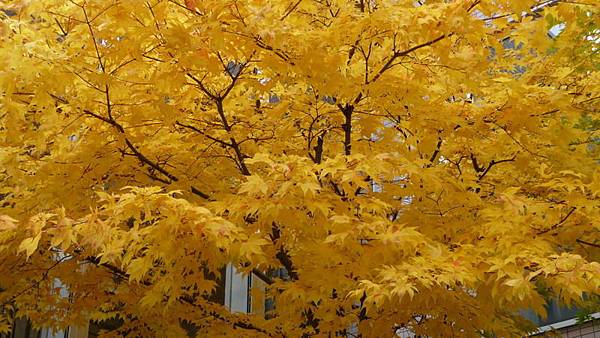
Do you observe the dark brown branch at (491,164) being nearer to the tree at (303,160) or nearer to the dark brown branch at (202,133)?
the tree at (303,160)

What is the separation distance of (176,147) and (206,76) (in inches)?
34.5

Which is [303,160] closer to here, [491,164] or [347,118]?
[347,118]

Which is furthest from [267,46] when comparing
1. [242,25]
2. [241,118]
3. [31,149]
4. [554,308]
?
[554,308]

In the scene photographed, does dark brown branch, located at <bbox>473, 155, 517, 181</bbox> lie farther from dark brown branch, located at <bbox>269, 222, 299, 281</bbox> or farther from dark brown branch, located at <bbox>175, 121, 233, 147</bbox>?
dark brown branch, located at <bbox>175, 121, 233, 147</bbox>

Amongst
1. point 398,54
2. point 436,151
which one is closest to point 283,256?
point 436,151

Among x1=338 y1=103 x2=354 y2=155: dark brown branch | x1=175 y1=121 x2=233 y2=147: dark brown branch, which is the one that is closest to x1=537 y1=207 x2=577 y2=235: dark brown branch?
x1=338 y1=103 x2=354 y2=155: dark brown branch

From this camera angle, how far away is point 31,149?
7.07 m

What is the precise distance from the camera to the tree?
194 inches

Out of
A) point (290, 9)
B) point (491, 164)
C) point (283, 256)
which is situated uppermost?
point (290, 9)

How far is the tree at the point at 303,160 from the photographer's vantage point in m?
4.93

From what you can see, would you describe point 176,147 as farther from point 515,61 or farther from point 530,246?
point 515,61

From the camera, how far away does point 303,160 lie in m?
5.19

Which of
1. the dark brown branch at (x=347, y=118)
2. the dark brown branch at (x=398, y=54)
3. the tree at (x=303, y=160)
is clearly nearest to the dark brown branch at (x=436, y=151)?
the tree at (x=303, y=160)

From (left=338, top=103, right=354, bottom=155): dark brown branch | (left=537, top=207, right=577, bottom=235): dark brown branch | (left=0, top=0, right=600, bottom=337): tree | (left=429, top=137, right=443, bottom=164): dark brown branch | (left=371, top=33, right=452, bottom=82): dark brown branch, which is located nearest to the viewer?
(left=0, top=0, right=600, bottom=337): tree
